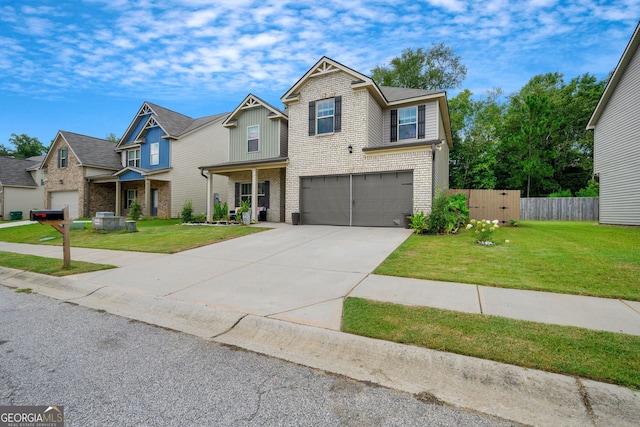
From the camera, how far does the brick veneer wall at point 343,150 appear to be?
12008 mm

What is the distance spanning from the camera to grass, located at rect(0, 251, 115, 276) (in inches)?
261

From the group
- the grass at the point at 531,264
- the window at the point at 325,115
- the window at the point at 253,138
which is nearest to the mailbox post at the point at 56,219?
the grass at the point at 531,264

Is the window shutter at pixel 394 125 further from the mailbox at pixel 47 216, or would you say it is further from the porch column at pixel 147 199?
the porch column at pixel 147 199

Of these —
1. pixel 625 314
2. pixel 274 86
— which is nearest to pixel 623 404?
pixel 625 314

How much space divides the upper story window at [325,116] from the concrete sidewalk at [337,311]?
7755mm

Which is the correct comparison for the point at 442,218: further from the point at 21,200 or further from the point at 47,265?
the point at 21,200

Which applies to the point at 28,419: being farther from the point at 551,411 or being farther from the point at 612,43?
the point at 612,43

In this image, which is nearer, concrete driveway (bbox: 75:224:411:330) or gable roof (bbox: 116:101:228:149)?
concrete driveway (bbox: 75:224:411:330)

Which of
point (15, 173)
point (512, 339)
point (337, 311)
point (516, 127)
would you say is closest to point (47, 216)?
point (337, 311)

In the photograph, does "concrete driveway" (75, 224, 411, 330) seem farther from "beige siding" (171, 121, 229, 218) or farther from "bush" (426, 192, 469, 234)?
"beige siding" (171, 121, 229, 218)

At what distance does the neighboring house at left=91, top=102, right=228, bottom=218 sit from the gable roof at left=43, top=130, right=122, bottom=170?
3.92ft

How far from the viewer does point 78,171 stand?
23781 millimetres

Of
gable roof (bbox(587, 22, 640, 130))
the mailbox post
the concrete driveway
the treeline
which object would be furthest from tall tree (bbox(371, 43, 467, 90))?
the mailbox post

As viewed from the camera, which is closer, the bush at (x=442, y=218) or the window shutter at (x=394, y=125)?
the bush at (x=442, y=218)
